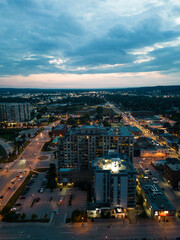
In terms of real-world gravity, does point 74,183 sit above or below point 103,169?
below

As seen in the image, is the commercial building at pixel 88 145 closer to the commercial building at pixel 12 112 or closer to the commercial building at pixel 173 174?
the commercial building at pixel 173 174

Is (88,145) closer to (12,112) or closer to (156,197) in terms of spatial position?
(156,197)

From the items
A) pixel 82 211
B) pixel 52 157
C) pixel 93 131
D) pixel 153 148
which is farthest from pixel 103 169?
pixel 153 148

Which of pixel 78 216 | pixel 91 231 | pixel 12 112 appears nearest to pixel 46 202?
pixel 78 216

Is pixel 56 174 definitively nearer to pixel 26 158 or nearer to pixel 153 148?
pixel 26 158

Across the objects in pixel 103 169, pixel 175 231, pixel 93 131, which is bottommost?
pixel 175 231

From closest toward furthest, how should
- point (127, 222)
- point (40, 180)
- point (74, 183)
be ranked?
point (127, 222), point (74, 183), point (40, 180)
